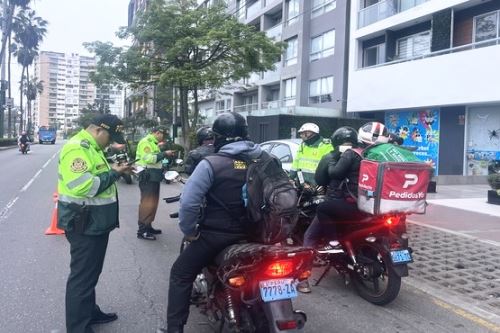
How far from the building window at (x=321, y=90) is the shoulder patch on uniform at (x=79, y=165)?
26641mm

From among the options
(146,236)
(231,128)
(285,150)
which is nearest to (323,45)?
(285,150)

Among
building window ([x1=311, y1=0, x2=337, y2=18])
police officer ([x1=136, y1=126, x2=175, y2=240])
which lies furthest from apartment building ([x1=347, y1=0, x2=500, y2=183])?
police officer ([x1=136, y1=126, x2=175, y2=240])

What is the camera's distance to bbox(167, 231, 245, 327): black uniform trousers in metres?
3.42

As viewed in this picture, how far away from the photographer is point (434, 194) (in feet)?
45.9

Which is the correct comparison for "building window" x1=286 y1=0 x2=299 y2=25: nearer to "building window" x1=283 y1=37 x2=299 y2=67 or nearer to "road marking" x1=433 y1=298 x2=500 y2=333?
"building window" x1=283 y1=37 x2=299 y2=67

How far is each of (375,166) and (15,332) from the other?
133 inches

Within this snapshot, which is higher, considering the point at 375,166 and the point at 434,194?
the point at 375,166

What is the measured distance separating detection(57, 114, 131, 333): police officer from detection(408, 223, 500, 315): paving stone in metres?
3.70

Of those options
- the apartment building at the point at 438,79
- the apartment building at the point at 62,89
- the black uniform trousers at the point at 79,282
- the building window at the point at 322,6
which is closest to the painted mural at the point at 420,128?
the apartment building at the point at 438,79

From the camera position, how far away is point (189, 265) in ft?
11.5

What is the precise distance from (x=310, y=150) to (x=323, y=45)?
2520cm

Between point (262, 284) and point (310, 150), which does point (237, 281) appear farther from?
point (310, 150)

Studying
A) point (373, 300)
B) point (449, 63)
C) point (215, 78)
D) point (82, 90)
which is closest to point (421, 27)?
point (449, 63)

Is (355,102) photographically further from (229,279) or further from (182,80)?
(229,279)
